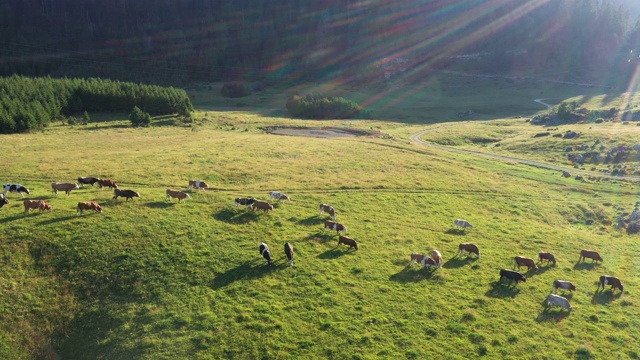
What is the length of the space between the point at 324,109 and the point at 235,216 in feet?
291

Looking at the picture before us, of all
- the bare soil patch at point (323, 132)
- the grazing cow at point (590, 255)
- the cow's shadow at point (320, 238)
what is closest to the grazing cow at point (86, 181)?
the cow's shadow at point (320, 238)

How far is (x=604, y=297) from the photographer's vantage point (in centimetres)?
2761

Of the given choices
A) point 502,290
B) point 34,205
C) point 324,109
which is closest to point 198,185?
point 34,205

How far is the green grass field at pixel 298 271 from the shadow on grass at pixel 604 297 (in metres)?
0.13

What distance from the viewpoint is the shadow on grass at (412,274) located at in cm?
2778

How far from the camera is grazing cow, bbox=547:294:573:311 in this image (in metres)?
25.5

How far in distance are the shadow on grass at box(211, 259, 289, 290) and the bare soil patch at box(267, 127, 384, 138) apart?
186 ft

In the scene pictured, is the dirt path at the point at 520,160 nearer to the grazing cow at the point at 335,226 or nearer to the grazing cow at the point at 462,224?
the grazing cow at the point at 462,224

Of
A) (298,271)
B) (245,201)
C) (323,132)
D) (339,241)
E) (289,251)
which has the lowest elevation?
(298,271)

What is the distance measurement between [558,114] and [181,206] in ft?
333

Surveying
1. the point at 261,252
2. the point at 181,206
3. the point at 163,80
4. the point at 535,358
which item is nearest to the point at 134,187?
the point at 181,206

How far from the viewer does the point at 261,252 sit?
2902 cm

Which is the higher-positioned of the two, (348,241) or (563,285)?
(348,241)

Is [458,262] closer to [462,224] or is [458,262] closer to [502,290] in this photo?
[502,290]
